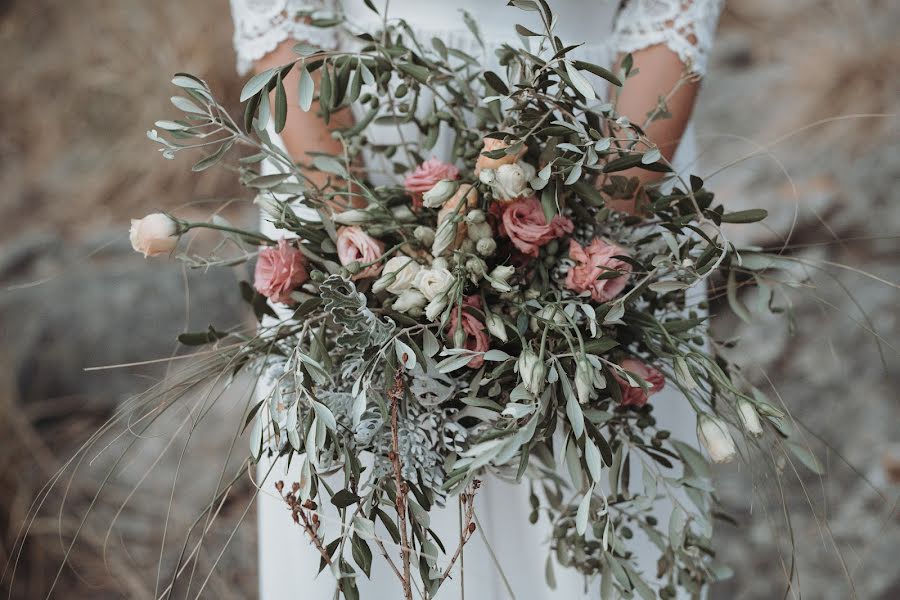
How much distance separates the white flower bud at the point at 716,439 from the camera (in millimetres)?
513

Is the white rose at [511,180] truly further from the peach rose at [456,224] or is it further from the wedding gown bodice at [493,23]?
the wedding gown bodice at [493,23]

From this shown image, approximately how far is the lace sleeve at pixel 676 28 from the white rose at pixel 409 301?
0.35 m

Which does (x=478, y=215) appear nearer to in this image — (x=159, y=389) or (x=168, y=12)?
(x=159, y=389)

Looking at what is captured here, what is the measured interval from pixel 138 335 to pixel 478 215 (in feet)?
5.78

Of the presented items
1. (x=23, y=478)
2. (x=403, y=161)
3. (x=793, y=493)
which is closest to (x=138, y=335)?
(x=23, y=478)

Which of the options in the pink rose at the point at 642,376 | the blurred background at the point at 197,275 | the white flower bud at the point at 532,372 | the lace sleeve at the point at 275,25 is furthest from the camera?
the blurred background at the point at 197,275

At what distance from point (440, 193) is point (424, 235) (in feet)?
0.14

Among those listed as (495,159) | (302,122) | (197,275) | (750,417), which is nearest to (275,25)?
(302,122)

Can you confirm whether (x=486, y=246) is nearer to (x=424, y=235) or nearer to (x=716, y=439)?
(x=424, y=235)

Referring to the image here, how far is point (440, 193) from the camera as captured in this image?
1.78 ft

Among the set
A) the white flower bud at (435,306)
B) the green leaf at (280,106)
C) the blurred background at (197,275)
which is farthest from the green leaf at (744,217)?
the blurred background at (197,275)

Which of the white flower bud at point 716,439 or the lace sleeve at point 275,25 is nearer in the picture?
the white flower bud at point 716,439

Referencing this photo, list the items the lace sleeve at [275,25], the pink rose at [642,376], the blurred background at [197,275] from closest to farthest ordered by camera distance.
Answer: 1. the pink rose at [642,376]
2. the lace sleeve at [275,25]
3. the blurred background at [197,275]

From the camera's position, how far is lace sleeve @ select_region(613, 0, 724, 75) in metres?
0.71
